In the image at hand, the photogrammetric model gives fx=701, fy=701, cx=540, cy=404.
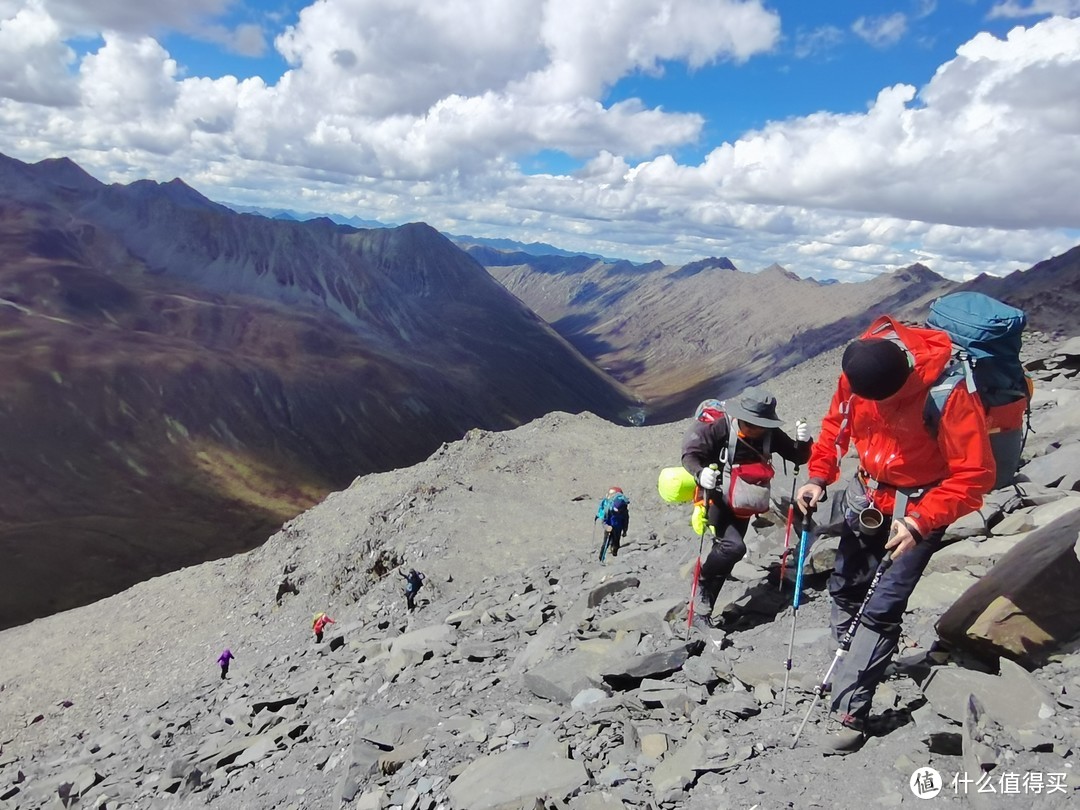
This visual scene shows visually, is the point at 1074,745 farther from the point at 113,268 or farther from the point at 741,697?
the point at 113,268

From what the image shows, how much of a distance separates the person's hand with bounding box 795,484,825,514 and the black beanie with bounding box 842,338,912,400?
4.97 feet

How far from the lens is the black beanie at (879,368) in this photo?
579 cm

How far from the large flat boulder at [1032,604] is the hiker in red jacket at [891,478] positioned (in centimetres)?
119

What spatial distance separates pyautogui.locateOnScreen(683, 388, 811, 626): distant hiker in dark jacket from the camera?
8.59 metres

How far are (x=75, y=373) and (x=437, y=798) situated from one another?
454 ft

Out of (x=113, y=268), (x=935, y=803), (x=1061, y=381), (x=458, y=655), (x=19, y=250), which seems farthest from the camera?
(x=113, y=268)

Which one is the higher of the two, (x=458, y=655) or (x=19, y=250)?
(x=19, y=250)

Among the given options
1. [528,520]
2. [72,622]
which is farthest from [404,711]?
[72,622]

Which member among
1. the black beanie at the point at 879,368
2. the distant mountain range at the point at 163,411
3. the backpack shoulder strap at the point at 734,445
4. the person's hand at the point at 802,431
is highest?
the black beanie at the point at 879,368

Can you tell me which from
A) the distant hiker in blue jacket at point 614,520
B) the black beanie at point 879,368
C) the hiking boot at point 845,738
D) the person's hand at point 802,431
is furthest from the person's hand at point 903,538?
the distant hiker in blue jacket at point 614,520

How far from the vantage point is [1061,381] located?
82.9 feet

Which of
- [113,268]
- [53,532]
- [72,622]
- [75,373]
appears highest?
[113,268]

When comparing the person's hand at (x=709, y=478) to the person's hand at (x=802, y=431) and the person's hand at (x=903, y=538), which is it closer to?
the person's hand at (x=802, y=431)

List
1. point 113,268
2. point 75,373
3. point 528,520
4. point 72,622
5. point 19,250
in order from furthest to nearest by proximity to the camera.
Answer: point 113,268, point 19,250, point 75,373, point 72,622, point 528,520
